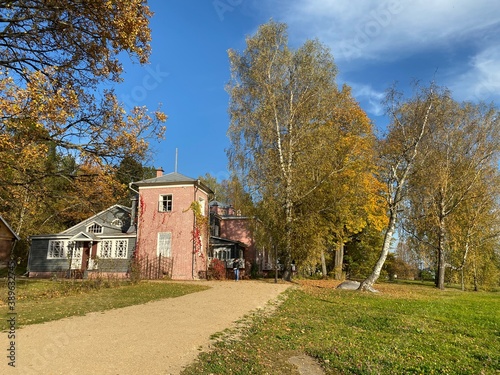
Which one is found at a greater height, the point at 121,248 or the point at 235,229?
the point at 235,229

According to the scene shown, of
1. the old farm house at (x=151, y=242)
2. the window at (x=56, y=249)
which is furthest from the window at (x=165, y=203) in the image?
the window at (x=56, y=249)

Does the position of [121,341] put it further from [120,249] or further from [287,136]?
[120,249]

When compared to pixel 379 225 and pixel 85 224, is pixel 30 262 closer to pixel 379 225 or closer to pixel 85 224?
pixel 85 224

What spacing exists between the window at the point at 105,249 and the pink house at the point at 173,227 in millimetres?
2697

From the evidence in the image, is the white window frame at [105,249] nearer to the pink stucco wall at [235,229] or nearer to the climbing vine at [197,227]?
the climbing vine at [197,227]

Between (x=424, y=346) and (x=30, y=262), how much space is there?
30.4 metres

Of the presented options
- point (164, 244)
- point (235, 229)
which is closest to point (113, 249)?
point (164, 244)

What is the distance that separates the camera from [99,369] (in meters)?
4.97

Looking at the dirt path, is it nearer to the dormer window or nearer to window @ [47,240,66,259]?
the dormer window

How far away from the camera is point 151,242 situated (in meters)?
25.8

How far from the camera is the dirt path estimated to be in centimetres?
509

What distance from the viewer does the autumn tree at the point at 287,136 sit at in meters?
21.3

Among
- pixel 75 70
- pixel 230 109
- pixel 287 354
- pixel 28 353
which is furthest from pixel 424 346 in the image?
pixel 230 109

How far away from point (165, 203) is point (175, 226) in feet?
6.20
